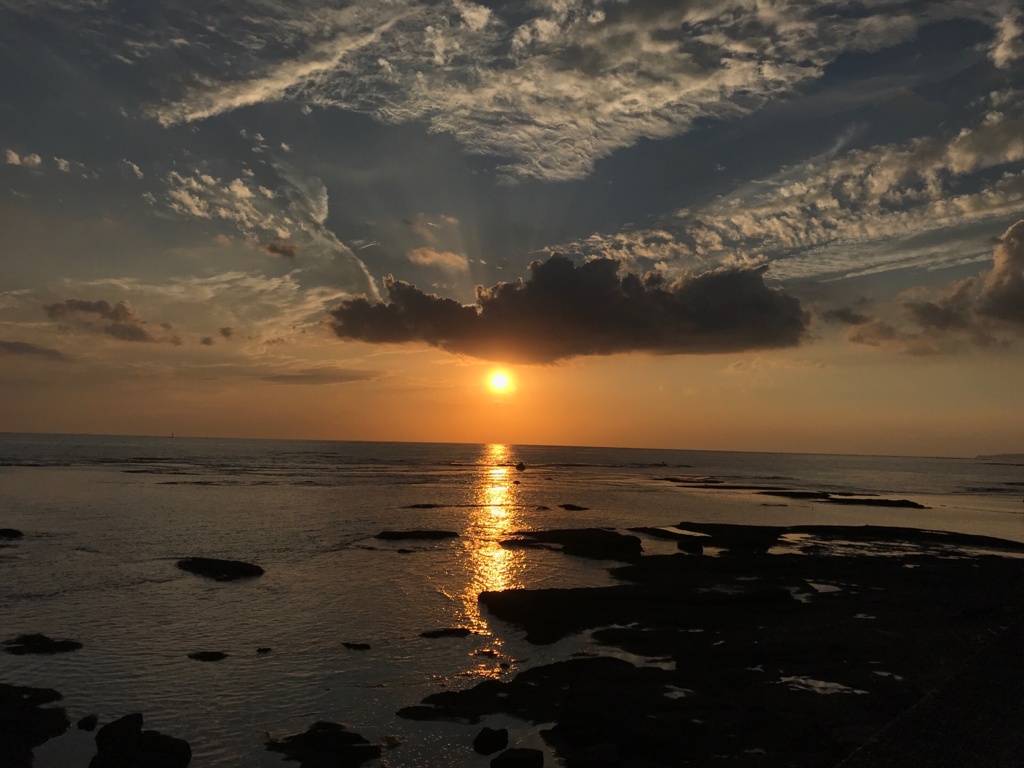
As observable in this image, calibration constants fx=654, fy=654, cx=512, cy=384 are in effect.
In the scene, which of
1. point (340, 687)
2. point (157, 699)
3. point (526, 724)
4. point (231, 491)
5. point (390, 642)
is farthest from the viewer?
point (231, 491)

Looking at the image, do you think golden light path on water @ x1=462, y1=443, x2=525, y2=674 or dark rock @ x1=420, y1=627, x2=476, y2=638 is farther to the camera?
golden light path on water @ x1=462, y1=443, x2=525, y2=674

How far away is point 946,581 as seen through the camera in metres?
34.8

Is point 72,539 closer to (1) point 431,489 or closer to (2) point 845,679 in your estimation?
(2) point 845,679

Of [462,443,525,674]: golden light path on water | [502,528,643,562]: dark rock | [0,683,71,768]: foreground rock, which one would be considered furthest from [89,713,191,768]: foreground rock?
[502,528,643,562]: dark rock

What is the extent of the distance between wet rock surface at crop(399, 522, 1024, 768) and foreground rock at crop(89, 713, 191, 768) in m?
5.66

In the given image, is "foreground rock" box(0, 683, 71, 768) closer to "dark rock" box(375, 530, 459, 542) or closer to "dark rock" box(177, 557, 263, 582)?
"dark rock" box(177, 557, 263, 582)

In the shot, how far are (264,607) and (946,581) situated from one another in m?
34.5

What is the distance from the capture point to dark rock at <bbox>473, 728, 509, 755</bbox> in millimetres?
15375

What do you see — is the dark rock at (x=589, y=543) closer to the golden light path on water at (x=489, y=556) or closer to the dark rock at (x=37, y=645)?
the golden light path on water at (x=489, y=556)

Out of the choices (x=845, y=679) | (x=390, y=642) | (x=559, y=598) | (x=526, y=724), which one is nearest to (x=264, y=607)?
(x=390, y=642)

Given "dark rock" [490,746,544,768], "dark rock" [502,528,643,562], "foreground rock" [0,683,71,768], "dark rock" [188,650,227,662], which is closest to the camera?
"dark rock" [490,746,544,768]

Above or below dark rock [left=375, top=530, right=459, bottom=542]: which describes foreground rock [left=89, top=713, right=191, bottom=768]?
above

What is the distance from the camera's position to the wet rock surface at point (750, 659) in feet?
51.4

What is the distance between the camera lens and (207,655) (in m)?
21.8
